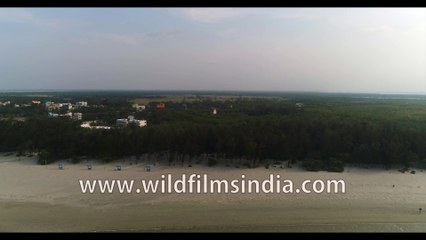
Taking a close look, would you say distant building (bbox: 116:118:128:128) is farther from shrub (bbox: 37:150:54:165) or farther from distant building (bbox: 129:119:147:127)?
shrub (bbox: 37:150:54:165)

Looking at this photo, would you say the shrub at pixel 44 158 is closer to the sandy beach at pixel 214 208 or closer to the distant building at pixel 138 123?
the sandy beach at pixel 214 208

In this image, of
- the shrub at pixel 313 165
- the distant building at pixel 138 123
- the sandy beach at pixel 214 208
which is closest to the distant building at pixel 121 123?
the distant building at pixel 138 123

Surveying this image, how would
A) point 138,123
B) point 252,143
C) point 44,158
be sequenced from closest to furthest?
point 252,143
point 44,158
point 138,123

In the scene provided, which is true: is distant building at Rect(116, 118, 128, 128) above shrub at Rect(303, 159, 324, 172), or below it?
above

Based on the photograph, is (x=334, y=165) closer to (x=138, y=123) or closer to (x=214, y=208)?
(x=214, y=208)

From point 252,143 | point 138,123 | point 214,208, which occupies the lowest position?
point 214,208

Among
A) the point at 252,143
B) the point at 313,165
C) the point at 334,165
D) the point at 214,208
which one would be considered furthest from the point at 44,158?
the point at 334,165

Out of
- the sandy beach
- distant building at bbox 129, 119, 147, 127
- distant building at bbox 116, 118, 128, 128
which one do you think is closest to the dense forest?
the sandy beach
